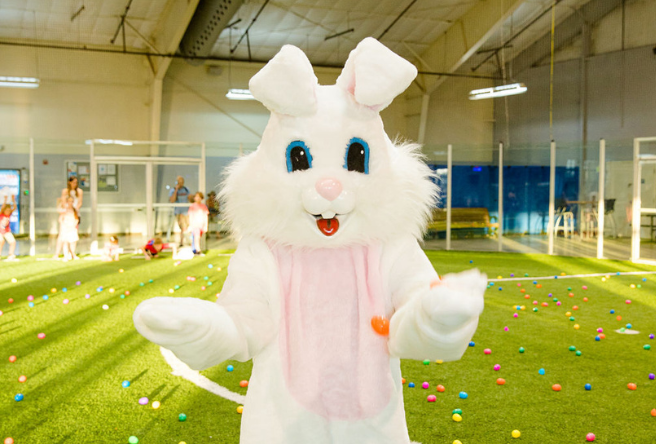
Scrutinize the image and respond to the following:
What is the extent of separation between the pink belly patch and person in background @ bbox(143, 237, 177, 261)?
10281 millimetres

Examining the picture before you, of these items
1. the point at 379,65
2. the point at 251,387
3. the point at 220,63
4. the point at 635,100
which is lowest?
the point at 251,387

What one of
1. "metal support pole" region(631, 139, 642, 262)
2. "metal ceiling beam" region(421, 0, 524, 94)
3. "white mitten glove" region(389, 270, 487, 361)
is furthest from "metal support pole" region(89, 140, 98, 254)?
"white mitten glove" region(389, 270, 487, 361)

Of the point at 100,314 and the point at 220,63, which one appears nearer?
the point at 100,314

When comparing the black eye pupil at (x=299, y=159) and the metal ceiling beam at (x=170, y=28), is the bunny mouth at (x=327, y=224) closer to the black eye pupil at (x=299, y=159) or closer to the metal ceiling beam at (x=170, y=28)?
the black eye pupil at (x=299, y=159)

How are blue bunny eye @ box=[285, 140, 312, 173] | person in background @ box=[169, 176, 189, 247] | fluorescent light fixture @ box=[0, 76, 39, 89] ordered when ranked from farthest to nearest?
1. person in background @ box=[169, 176, 189, 247]
2. fluorescent light fixture @ box=[0, 76, 39, 89]
3. blue bunny eye @ box=[285, 140, 312, 173]

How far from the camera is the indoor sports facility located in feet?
5.51

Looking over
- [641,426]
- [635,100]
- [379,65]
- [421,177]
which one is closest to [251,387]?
[421,177]

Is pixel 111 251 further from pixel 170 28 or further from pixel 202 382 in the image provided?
pixel 202 382

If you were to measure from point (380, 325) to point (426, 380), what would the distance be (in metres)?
2.62

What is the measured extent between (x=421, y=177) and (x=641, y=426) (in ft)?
8.25

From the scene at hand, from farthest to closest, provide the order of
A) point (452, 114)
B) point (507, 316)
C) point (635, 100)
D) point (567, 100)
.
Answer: point (452, 114)
point (567, 100)
point (635, 100)
point (507, 316)

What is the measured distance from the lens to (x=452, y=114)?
18.7 meters

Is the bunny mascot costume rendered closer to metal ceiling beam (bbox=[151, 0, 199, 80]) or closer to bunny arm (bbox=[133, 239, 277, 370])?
bunny arm (bbox=[133, 239, 277, 370])

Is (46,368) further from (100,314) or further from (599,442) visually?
(599,442)
